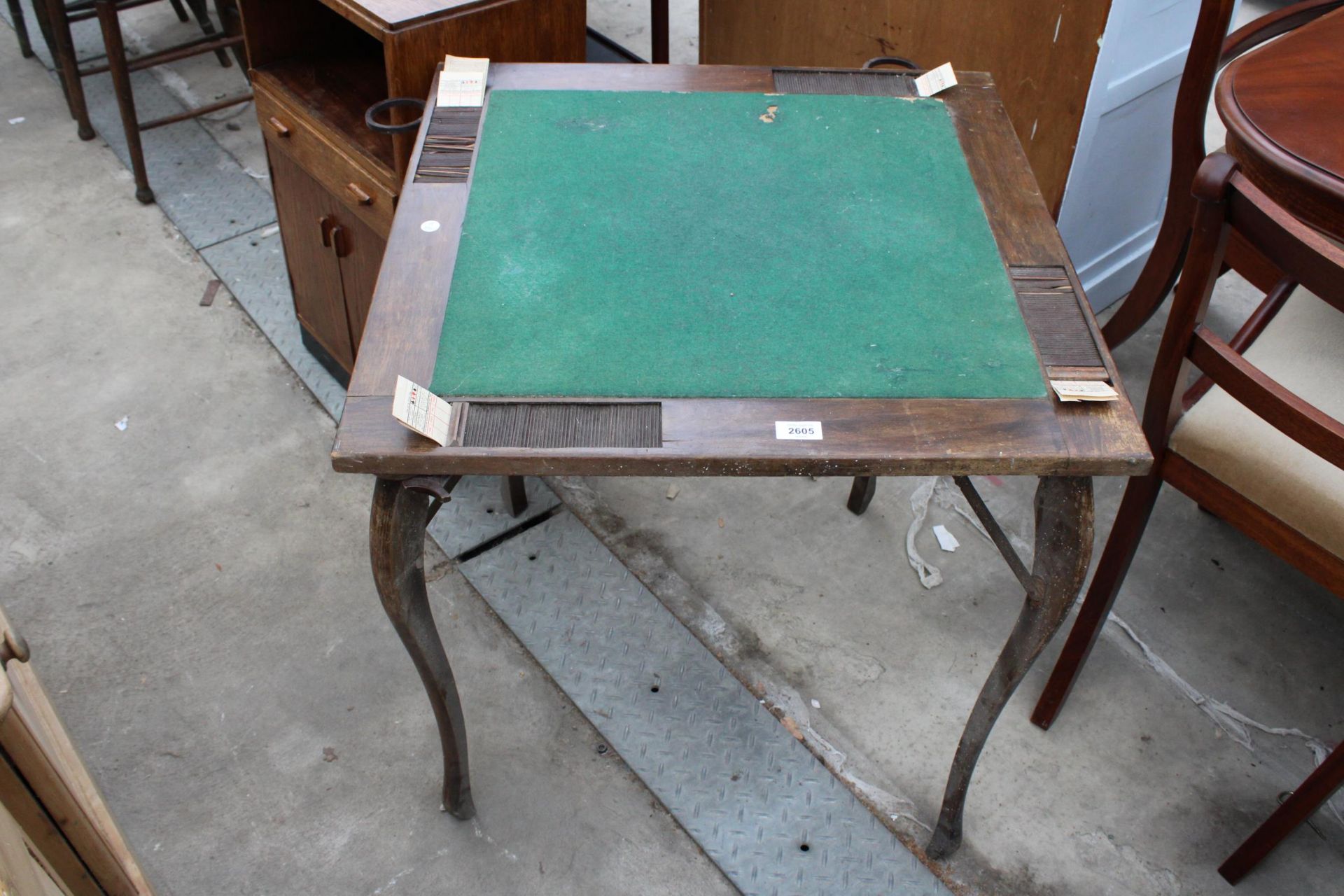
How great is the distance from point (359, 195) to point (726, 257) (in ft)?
3.19

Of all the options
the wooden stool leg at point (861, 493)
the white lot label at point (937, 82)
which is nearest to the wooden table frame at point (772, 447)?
the white lot label at point (937, 82)

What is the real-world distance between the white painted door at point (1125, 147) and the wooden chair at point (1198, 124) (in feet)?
0.52

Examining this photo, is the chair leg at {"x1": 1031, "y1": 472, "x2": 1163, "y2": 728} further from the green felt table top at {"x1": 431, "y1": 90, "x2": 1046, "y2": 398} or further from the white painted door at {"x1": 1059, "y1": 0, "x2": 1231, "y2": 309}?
the white painted door at {"x1": 1059, "y1": 0, "x2": 1231, "y2": 309}

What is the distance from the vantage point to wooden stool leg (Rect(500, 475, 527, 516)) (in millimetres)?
2314

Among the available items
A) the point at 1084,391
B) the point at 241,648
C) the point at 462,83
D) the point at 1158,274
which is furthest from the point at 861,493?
the point at 241,648

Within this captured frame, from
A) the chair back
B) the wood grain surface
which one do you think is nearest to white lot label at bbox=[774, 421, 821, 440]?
the wood grain surface

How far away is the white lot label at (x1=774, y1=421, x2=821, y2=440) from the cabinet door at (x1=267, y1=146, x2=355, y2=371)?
141 cm

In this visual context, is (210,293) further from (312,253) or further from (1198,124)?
(1198,124)

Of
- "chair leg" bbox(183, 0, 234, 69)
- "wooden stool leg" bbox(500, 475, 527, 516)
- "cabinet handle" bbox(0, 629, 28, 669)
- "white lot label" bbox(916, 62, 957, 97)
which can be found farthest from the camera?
"chair leg" bbox(183, 0, 234, 69)

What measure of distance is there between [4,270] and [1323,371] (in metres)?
3.31

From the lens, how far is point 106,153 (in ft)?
11.8

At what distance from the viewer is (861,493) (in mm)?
2346

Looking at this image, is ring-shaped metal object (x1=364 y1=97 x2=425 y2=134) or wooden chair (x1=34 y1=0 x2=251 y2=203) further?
wooden chair (x1=34 y1=0 x2=251 y2=203)

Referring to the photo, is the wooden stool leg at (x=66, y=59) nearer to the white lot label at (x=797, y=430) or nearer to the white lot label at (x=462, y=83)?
the white lot label at (x=462, y=83)
